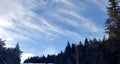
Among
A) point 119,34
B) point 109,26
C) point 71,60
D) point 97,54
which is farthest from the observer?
point 71,60

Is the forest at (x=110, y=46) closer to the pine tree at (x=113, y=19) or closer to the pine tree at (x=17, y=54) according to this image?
the pine tree at (x=113, y=19)

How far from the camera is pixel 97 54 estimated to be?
77.6m

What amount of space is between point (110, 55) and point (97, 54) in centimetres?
652

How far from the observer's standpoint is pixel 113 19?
69.2 metres

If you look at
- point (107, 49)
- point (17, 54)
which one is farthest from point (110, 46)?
point (17, 54)

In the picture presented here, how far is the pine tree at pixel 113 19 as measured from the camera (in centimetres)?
6731

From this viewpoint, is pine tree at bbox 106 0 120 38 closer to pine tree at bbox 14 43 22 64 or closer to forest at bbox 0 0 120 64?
forest at bbox 0 0 120 64

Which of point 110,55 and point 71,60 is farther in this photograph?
point 71,60

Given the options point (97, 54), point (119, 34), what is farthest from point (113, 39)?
point (97, 54)

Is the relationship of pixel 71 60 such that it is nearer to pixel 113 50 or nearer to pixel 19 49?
pixel 19 49

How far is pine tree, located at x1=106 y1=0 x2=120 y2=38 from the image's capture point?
221 feet

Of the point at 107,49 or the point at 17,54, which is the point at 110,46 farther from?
the point at 17,54

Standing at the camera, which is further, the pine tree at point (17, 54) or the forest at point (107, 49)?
the pine tree at point (17, 54)

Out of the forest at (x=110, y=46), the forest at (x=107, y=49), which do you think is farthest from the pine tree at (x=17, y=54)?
the forest at (x=110, y=46)
